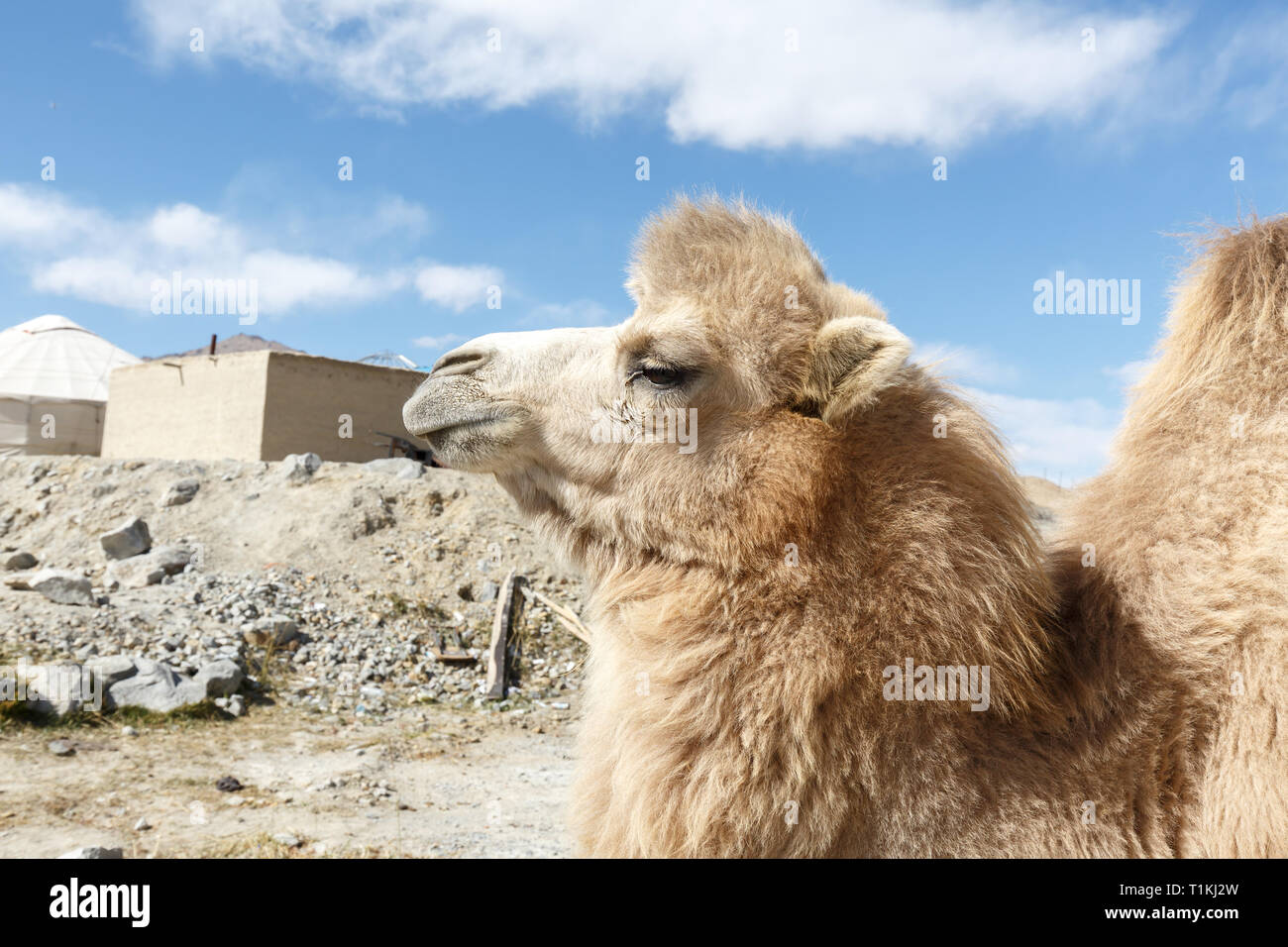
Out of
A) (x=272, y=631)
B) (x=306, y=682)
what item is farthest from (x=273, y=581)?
(x=306, y=682)

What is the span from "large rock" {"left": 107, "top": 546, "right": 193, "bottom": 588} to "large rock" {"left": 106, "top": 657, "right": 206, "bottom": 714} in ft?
13.6

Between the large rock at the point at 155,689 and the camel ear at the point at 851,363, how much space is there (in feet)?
27.4

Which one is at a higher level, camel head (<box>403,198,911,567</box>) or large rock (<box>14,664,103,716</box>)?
camel head (<box>403,198,911,567</box>)

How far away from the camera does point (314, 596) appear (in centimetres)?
1280

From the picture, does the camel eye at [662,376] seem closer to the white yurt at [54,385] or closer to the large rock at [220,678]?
the large rock at [220,678]

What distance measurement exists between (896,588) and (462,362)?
5.41 ft

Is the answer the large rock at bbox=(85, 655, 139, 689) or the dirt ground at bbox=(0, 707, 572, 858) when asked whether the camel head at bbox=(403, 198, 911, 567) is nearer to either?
the dirt ground at bbox=(0, 707, 572, 858)

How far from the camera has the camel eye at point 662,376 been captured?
2973 mm

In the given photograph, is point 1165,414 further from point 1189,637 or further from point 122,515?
point 122,515

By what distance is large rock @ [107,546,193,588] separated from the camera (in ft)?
43.5

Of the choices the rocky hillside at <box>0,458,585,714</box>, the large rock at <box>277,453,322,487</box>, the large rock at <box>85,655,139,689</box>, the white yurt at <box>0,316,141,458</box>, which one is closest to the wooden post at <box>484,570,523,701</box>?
the rocky hillside at <box>0,458,585,714</box>

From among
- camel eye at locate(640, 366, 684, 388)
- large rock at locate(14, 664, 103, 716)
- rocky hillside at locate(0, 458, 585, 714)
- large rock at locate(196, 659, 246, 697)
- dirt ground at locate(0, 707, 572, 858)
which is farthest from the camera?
rocky hillside at locate(0, 458, 585, 714)

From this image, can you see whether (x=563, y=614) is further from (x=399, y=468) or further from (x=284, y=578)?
(x=399, y=468)

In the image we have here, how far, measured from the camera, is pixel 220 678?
9.65 meters
